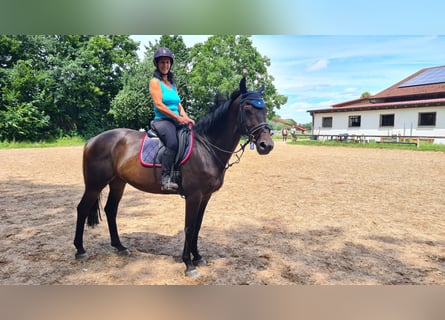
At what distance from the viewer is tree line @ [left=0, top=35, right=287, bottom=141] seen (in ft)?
73.9

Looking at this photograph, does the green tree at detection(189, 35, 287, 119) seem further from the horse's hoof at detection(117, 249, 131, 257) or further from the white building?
the horse's hoof at detection(117, 249, 131, 257)

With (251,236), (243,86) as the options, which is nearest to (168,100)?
(243,86)

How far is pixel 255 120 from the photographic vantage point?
283 centimetres

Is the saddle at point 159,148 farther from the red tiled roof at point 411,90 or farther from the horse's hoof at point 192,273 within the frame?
the red tiled roof at point 411,90

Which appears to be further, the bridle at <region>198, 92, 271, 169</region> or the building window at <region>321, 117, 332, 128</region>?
the building window at <region>321, 117, 332, 128</region>

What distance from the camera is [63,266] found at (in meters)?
3.10

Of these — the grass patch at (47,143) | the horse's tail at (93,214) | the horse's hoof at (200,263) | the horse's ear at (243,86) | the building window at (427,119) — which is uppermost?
the building window at (427,119)

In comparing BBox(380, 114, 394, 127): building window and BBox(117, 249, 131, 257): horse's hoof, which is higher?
BBox(380, 114, 394, 127): building window

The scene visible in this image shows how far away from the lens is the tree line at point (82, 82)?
2252 cm

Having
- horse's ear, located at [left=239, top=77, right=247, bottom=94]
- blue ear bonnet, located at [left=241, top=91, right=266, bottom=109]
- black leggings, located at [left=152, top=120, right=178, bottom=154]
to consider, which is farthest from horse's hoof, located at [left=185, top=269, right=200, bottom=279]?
horse's ear, located at [left=239, top=77, right=247, bottom=94]

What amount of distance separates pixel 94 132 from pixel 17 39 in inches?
377

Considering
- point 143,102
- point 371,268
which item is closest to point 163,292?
point 371,268

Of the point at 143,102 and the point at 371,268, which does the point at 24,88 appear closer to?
the point at 143,102

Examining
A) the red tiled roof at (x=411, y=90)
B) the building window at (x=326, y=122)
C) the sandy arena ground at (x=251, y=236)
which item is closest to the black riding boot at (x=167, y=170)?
the sandy arena ground at (x=251, y=236)
